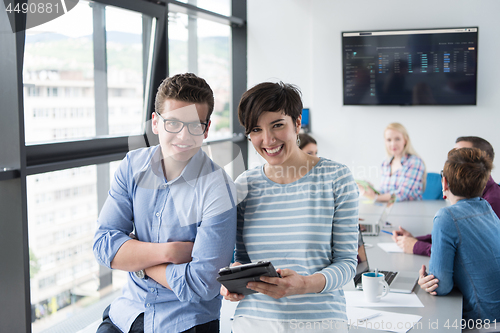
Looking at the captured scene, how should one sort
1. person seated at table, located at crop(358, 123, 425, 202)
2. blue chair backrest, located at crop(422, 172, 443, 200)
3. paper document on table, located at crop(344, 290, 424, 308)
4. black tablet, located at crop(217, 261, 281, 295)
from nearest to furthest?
black tablet, located at crop(217, 261, 281, 295) < paper document on table, located at crop(344, 290, 424, 308) < person seated at table, located at crop(358, 123, 425, 202) < blue chair backrest, located at crop(422, 172, 443, 200)

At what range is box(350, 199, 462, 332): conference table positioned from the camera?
170 cm

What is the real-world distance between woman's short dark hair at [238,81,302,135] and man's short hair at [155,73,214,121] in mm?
149

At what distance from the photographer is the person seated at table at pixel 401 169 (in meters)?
4.13

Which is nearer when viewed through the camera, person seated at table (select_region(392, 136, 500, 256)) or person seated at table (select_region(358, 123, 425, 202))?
person seated at table (select_region(392, 136, 500, 256))

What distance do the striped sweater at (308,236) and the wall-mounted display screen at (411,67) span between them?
3774 millimetres

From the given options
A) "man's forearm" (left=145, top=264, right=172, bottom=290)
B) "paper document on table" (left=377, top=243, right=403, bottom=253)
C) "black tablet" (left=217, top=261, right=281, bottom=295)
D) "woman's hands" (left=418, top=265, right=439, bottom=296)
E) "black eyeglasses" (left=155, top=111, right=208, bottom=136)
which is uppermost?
"black eyeglasses" (left=155, top=111, right=208, bottom=136)

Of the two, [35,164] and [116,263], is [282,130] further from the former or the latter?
[35,164]

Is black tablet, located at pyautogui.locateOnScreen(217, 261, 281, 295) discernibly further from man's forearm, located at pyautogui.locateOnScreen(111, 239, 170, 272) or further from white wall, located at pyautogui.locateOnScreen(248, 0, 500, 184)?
white wall, located at pyautogui.locateOnScreen(248, 0, 500, 184)

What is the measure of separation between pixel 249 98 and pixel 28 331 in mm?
1600

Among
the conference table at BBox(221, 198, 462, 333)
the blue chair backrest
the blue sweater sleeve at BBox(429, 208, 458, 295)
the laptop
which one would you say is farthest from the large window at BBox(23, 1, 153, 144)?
the blue chair backrest

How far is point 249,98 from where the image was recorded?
1.45 metres

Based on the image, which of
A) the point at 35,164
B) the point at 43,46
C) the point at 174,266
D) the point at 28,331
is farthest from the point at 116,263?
the point at 43,46

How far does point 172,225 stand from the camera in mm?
1538

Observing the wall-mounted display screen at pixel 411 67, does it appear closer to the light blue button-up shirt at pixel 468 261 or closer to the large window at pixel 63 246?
the large window at pixel 63 246
